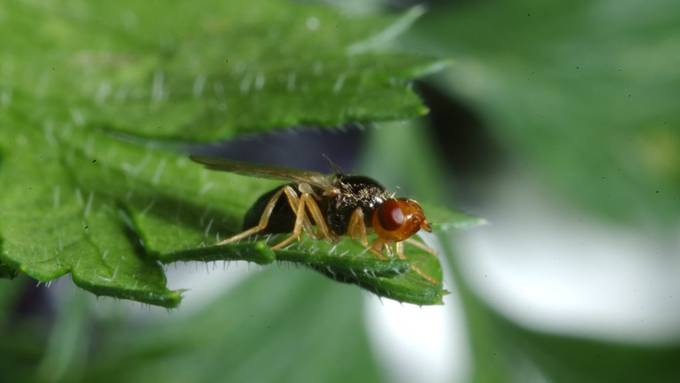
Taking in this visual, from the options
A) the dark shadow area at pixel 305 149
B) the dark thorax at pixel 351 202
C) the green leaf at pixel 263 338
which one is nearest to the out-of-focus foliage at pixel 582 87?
the dark shadow area at pixel 305 149

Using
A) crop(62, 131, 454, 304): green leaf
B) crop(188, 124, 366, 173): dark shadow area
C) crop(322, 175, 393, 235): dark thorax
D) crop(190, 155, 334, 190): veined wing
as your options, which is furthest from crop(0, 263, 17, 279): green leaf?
crop(188, 124, 366, 173): dark shadow area

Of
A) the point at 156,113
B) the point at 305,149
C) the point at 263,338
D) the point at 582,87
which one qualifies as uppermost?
the point at 156,113

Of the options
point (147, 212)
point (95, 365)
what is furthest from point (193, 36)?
point (95, 365)

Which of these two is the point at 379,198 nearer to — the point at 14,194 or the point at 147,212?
the point at 147,212

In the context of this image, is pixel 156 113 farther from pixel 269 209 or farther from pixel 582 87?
pixel 582 87

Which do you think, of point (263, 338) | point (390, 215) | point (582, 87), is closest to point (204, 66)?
point (390, 215)
